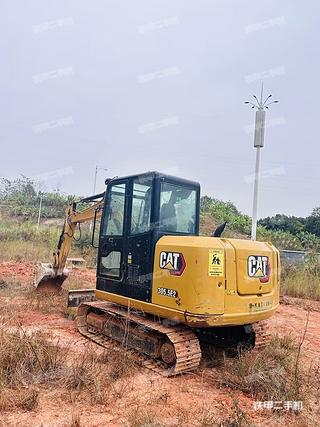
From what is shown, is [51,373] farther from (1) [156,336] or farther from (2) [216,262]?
(2) [216,262]

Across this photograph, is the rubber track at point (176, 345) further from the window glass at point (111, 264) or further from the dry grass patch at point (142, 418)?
the dry grass patch at point (142, 418)

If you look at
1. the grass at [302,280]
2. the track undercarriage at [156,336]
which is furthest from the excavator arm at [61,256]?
the grass at [302,280]

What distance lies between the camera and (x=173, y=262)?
15.6 ft

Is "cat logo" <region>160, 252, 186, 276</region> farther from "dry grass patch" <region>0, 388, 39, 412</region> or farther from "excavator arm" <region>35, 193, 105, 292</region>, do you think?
"excavator arm" <region>35, 193, 105, 292</region>

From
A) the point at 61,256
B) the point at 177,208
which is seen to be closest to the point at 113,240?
the point at 177,208

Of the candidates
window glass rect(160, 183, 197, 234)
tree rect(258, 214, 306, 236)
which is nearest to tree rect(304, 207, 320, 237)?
tree rect(258, 214, 306, 236)

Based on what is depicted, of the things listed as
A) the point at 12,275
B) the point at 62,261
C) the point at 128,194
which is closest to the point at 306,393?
the point at 128,194

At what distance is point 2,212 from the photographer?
2967 cm

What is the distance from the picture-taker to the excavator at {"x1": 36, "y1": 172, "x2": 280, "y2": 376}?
4.54 m

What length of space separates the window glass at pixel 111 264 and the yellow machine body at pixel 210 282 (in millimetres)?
741

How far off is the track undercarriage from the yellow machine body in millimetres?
266

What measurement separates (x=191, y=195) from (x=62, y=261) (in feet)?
12.3

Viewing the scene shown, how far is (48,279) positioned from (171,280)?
14.5ft

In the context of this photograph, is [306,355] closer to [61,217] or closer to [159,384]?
[159,384]
